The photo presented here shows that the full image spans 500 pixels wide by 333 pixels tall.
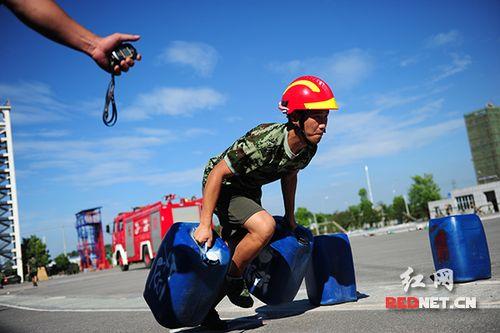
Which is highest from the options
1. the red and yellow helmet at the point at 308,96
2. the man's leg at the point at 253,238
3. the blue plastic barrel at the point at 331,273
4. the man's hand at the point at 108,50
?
the red and yellow helmet at the point at 308,96

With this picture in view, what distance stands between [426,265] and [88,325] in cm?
496

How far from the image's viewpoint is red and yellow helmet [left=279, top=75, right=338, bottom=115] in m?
3.76

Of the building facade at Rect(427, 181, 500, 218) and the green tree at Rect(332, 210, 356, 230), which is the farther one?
the green tree at Rect(332, 210, 356, 230)

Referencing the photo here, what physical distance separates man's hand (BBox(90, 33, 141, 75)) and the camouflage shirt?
173 centimetres

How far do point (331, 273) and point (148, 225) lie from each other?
1766 centimetres

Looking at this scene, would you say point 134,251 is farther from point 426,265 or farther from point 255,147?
point 255,147

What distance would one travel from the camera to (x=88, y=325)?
5.29 m

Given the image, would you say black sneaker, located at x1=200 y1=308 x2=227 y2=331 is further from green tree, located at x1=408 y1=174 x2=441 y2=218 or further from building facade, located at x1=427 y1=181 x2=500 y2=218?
green tree, located at x1=408 y1=174 x2=441 y2=218

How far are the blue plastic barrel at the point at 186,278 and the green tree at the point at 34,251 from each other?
59726 mm

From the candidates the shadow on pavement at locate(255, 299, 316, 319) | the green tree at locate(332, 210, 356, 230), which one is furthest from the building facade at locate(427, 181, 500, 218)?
the shadow on pavement at locate(255, 299, 316, 319)

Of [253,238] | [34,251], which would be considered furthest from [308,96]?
[34,251]

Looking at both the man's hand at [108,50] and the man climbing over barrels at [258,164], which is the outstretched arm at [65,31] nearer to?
the man's hand at [108,50]

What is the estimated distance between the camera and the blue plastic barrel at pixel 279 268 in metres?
4.24

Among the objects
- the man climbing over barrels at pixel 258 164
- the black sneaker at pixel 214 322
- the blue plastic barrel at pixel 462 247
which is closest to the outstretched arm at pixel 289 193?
the man climbing over barrels at pixel 258 164
